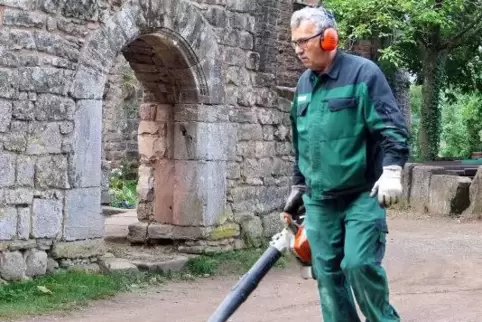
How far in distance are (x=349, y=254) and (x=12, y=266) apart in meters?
3.87

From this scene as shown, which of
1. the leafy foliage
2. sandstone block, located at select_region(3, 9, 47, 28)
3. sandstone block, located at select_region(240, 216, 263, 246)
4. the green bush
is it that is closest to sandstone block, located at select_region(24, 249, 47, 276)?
sandstone block, located at select_region(3, 9, 47, 28)

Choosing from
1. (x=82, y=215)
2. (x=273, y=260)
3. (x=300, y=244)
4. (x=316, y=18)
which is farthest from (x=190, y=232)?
(x=316, y=18)

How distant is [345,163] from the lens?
4.48 meters

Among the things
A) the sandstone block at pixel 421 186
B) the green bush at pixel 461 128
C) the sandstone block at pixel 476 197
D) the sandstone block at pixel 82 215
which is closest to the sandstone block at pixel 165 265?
the sandstone block at pixel 82 215

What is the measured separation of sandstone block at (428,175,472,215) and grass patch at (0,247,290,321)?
667cm

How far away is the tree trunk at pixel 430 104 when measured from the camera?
2005cm

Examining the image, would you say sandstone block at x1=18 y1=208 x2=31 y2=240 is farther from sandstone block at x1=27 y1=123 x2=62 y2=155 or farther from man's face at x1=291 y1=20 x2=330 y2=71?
man's face at x1=291 y1=20 x2=330 y2=71

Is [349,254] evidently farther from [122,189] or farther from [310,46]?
[122,189]

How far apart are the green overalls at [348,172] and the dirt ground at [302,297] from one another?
2269 millimetres

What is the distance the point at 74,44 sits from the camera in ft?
25.8

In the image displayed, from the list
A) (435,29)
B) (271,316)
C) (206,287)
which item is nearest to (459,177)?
(435,29)

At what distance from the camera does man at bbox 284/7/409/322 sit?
14.4 feet

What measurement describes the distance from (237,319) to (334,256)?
2.46 meters

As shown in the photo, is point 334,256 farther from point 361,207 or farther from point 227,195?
point 227,195
